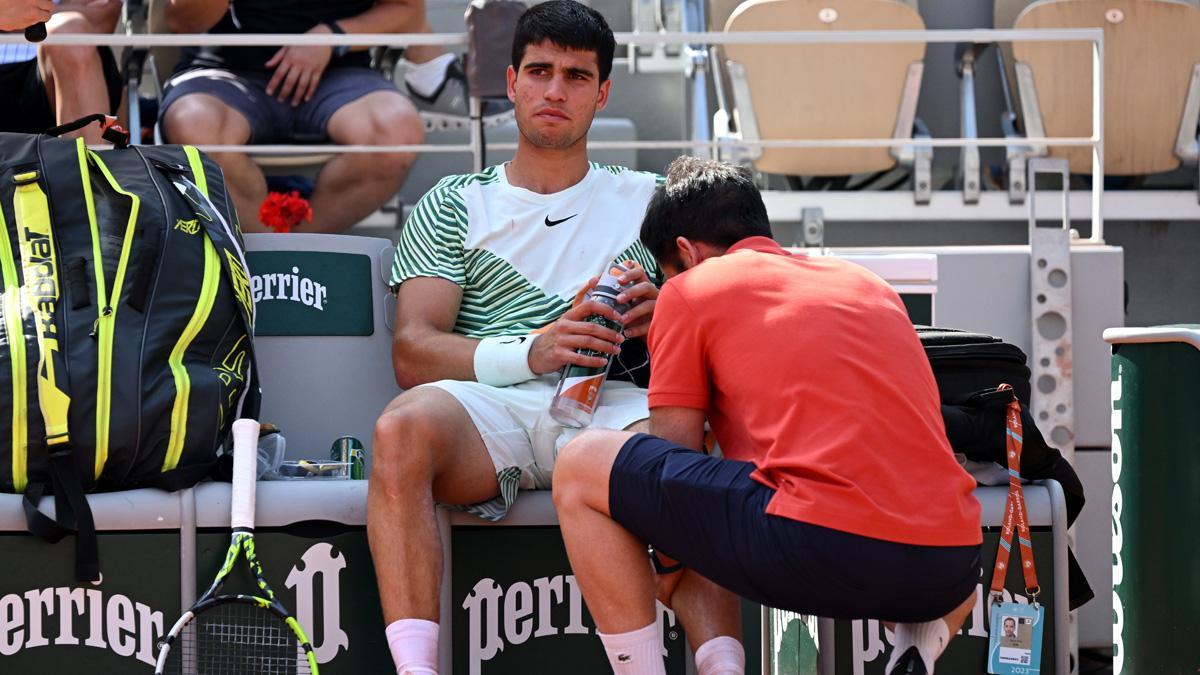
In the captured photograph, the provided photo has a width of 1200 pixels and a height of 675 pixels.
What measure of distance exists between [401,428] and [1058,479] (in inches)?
48.7

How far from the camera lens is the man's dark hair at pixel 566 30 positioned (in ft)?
10.5

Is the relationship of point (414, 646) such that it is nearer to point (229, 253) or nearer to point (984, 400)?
point (229, 253)

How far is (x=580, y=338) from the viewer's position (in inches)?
107

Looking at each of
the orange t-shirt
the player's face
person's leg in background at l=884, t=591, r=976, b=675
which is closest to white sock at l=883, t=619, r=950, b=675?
person's leg in background at l=884, t=591, r=976, b=675

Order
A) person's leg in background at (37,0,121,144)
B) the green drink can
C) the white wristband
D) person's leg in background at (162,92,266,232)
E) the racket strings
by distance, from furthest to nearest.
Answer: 1. person's leg in background at (162,92,266,232)
2. person's leg in background at (37,0,121,144)
3. the green drink can
4. the white wristband
5. the racket strings

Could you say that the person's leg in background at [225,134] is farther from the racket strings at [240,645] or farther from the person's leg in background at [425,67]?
the racket strings at [240,645]

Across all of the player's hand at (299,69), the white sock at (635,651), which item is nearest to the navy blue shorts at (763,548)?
the white sock at (635,651)

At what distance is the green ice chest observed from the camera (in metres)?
2.63

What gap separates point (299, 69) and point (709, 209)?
2.44 metres

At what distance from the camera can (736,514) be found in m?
2.23

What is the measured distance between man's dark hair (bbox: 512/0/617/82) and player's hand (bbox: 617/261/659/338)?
0.65 meters

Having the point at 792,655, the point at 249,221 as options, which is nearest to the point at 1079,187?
the point at 249,221

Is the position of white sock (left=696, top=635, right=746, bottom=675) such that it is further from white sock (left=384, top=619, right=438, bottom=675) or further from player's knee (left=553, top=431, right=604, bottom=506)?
white sock (left=384, top=619, right=438, bottom=675)

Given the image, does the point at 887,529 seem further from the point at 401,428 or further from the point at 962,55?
the point at 962,55
